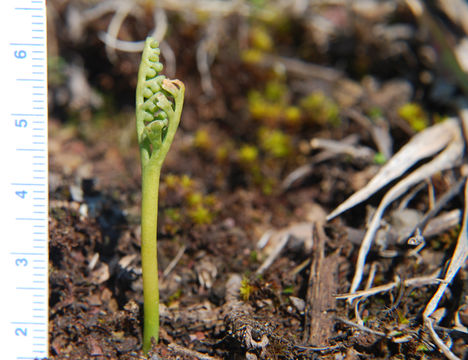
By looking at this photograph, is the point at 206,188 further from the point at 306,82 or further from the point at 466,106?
the point at 466,106

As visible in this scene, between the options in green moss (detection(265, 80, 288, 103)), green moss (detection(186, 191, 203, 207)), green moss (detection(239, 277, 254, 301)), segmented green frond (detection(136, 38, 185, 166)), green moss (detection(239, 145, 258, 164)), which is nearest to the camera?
segmented green frond (detection(136, 38, 185, 166))

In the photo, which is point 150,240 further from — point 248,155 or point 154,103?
point 248,155

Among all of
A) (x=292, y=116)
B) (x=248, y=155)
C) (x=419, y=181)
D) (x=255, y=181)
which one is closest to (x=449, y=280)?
(x=419, y=181)

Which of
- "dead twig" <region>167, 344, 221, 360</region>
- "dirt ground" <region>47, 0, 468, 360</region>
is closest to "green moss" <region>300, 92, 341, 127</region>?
"dirt ground" <region>47, 0, 468, 360</region>

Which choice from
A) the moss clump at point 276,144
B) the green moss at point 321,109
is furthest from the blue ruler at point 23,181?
the green moss at point 321,109

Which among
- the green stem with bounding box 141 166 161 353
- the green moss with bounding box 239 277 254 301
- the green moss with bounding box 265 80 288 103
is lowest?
the green moss with bounding box 239 277 254 301

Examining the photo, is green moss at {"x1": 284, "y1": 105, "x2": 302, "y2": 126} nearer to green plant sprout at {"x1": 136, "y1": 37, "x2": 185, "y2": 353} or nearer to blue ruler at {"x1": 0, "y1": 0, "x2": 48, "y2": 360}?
green plant sprout at {"x1": 136, "y1": 37, "x2": 185, "y2": 353}
